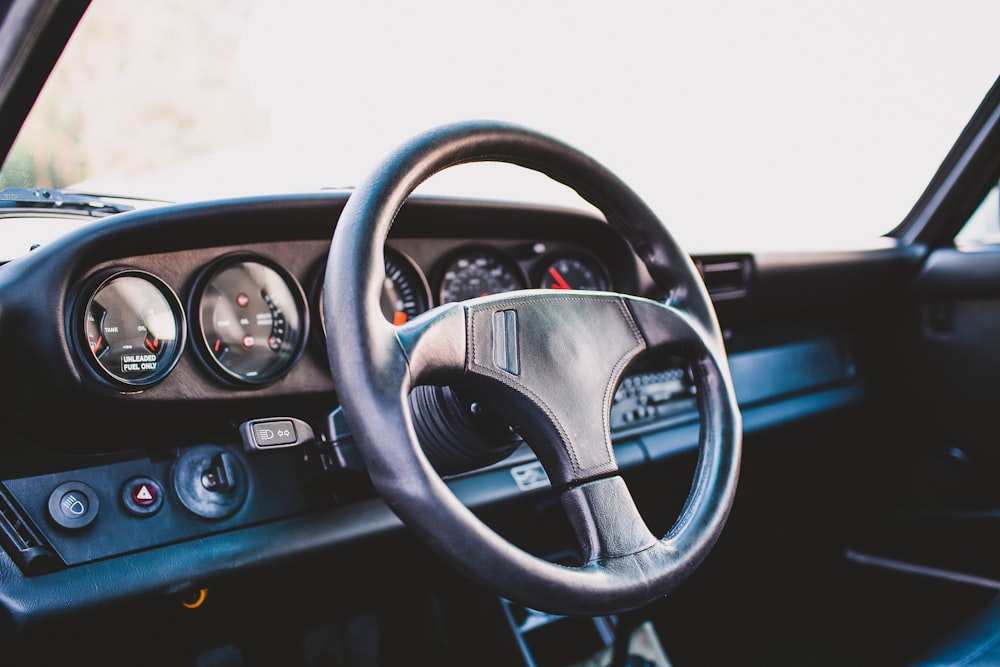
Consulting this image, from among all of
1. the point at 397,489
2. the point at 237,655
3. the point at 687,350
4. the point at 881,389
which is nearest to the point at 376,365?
the point at 397,489

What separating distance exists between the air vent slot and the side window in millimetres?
2612

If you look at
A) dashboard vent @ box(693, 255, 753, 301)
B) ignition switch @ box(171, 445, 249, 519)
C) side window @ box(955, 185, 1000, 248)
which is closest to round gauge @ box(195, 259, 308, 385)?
ignition switch @ box(171, 445, 249, 519)

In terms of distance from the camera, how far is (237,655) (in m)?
1.68

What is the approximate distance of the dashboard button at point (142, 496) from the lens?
1366 millimetres

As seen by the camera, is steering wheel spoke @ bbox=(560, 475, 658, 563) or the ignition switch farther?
the ignition switch

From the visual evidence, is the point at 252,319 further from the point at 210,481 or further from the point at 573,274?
the point at 573,274

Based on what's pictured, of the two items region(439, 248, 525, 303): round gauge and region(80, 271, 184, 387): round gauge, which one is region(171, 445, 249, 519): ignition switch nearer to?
region(80, 271, 184, 387): round gauge

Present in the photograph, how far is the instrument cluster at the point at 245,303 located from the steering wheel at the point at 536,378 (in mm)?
580

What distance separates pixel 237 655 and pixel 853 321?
210 cm

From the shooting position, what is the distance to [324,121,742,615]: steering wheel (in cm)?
86

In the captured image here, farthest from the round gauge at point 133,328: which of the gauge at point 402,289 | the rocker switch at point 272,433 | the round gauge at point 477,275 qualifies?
the round gauge at point 477,275

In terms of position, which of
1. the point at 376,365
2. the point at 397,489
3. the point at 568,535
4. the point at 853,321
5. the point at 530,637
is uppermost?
the point at 376,365

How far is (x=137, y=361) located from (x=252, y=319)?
0.23 meters

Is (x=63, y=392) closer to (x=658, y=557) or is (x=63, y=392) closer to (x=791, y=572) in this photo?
(x=658, y=557)
